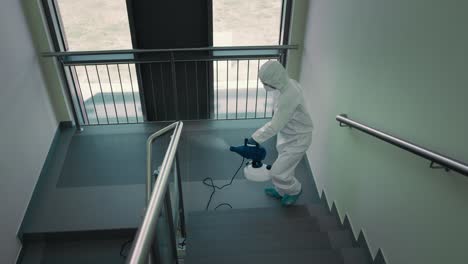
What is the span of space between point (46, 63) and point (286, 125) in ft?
8.61

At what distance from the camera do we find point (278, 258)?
80.0 inches

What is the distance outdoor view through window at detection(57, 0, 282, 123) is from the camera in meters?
3.36

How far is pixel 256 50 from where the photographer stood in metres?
3.73

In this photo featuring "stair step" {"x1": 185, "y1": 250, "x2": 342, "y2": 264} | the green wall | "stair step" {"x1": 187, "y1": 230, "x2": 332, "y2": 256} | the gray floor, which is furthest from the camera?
the green wall

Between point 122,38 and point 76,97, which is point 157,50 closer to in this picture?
point 122,38

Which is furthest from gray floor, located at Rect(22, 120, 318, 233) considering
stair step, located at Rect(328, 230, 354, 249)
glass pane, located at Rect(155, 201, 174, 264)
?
glass pane, located at Rect(155, 201, 174, 264)

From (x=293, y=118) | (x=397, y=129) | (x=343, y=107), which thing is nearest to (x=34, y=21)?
(x=293, y=118)

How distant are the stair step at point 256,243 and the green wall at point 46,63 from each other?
2.40 metres

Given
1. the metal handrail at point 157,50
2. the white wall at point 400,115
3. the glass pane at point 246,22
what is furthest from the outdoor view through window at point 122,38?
the white wall at point 400,115

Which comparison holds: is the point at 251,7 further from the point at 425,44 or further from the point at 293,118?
the point at 425,44

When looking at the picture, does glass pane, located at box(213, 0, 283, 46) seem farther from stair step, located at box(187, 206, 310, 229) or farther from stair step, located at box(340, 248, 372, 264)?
stair step, located at box(340, 248, 372, 264)

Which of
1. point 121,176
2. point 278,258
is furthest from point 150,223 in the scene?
point 121,176

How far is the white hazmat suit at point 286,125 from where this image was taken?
96.4 inches

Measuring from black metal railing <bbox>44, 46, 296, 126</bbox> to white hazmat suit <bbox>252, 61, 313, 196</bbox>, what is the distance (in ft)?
3.75
